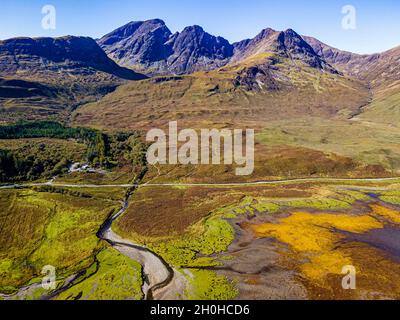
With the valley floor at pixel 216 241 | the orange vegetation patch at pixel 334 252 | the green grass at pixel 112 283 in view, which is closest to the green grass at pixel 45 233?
the valley floor at pixel 216 241

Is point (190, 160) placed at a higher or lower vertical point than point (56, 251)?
higher

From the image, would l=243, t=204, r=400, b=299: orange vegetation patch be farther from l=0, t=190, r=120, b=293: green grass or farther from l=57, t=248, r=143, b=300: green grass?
l=0, t=190, r=120, b=293: green grass

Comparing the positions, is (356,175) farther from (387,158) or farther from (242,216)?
(242,216)

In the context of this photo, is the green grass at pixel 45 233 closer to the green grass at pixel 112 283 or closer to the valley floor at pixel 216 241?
the valley floor at pixel 216 241

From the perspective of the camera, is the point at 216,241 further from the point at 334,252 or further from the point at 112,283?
the point at 112,283

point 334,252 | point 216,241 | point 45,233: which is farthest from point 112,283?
point 334,252

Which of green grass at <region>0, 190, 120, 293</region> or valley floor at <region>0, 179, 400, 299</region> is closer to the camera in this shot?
valley floor at <region>0, 179, 400, 299</region>

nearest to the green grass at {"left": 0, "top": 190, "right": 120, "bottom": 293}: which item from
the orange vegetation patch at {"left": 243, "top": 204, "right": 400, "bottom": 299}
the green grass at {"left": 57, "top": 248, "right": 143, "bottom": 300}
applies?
the green grass at {"left": 57, "top": 248, "right": 143, "bottom": 300}

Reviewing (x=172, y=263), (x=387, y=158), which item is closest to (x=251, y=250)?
(x=172, y=263)

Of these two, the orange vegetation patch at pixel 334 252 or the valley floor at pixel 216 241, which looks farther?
the valley floor at pixel 216 241

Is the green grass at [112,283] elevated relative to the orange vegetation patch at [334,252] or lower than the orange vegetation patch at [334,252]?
lower
